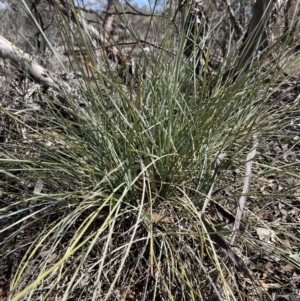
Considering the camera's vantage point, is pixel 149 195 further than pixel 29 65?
No

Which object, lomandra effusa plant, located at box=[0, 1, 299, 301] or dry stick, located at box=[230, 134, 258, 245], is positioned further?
lomandra effusa plant, located at box=[0, 1, 299, 301]

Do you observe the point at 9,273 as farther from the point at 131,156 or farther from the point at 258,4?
the point at 258,4

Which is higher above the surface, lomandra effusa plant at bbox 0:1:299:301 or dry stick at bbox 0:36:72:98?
dry stick at bbox 0:36:72:98

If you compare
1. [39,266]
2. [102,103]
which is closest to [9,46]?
[102,103]

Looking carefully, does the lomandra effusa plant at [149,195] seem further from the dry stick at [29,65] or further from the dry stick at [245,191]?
the dry stick at [29,65]

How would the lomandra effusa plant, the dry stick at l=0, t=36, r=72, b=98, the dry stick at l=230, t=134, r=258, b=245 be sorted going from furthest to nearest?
the dry stick at l=0, t=36, r=72, b=98 → the lomandra effusa plant → the dry stick at l=230, t=134, r=258, b=245

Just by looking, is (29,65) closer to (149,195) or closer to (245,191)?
(149,195)

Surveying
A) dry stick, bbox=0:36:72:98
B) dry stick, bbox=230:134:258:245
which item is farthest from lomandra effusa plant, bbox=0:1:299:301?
dry stick, bbox=0:36:72:98

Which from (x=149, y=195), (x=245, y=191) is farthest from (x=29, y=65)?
(x=245, y=191)

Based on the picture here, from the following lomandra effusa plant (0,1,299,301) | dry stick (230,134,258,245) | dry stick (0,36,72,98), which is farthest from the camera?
dry stick (0,36,72,98)

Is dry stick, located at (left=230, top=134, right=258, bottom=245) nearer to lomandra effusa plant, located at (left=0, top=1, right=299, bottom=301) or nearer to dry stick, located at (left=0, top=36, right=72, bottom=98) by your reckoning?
lomandra effusa plant, located at (left=0, top=1, right=299, bottom=301)

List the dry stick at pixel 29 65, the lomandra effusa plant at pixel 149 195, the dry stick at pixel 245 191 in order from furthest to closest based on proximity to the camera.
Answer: the dry stick at pixel 29 65 < the lomandra effusa plant at pixel 149 195 < the dry stick at pixel 245 191

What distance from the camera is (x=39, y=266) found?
1642 mm

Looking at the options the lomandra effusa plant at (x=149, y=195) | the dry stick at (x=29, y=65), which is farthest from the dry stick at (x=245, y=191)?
the dry stick at (x=29, y=65)
